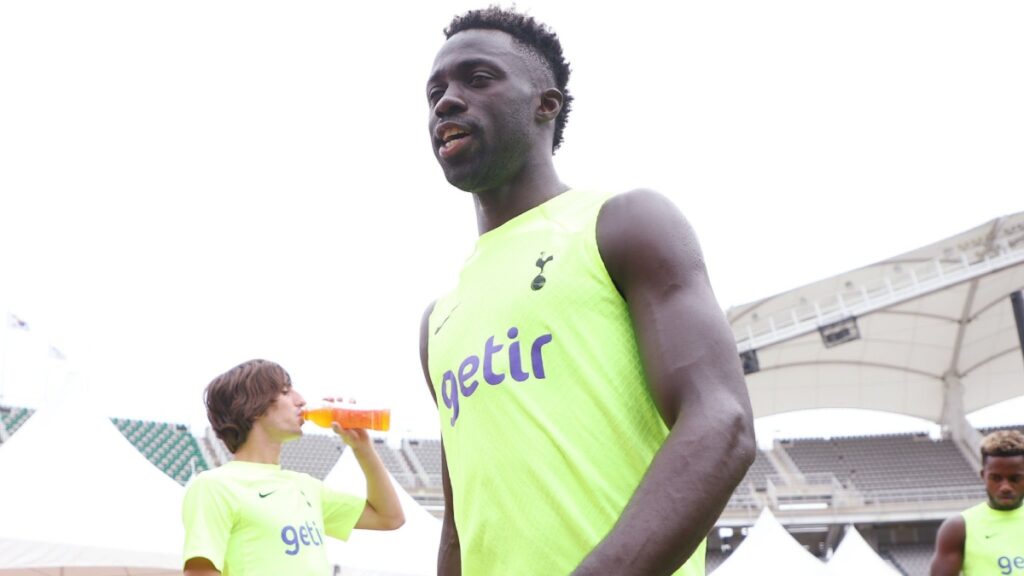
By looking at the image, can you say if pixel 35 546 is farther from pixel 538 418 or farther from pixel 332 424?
pixel 538 418

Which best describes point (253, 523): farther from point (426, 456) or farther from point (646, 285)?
point (426, 456)

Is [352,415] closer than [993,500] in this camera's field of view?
Yes

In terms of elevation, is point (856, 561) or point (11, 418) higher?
point (856, 561)

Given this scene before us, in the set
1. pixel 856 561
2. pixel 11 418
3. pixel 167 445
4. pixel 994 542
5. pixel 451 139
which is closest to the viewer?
pixel 451 139

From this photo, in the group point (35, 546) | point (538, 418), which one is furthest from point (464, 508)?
point (35, 546)

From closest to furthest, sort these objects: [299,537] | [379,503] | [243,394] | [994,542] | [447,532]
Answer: [447,532] < [299,537] < [243,394] < [379,503] < [994,542]

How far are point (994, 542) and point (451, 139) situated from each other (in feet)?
10.3

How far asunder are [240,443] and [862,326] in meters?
25.9

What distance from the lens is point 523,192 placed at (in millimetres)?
1325

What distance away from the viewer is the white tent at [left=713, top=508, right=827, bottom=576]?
11711 mm

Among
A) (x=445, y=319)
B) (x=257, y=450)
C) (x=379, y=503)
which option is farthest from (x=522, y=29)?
(x=379, y=503)

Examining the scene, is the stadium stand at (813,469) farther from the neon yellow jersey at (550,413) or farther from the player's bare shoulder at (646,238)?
the player's bare shoulder at (646,238)

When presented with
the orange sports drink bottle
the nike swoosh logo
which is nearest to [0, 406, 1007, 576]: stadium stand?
the orange sports drink bottle

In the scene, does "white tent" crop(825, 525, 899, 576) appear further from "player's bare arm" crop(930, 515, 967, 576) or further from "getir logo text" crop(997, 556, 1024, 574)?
"getir logo text" crop(997, 556, 1024, 574)
